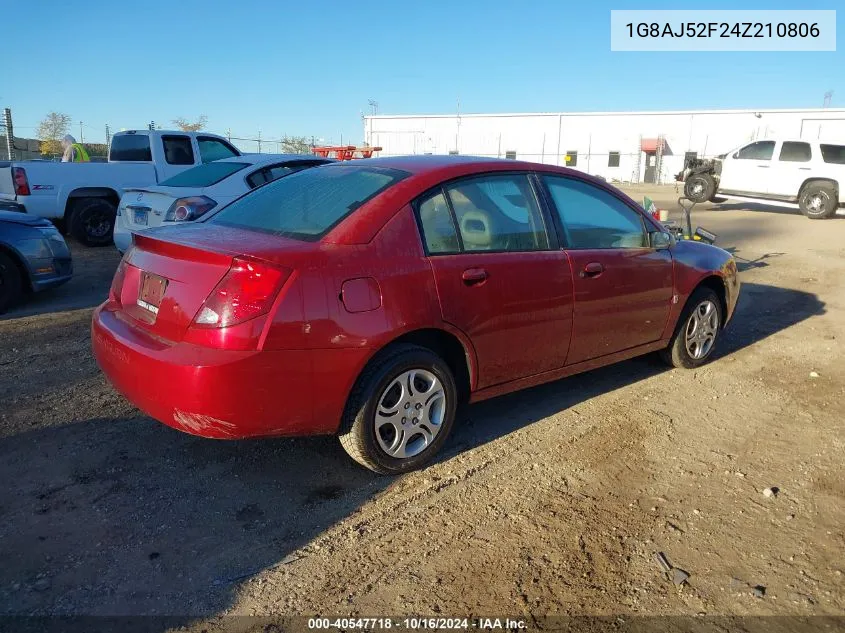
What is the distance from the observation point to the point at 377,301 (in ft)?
10.2

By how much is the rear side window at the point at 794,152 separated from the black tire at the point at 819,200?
0.74 meters

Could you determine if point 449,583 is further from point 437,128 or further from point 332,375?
point 437,128

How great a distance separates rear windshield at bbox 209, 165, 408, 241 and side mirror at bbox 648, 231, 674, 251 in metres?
1.96

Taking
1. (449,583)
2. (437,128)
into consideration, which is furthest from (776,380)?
(437,128)

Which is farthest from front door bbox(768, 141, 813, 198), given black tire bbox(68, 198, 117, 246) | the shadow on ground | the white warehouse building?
the white warehouse building

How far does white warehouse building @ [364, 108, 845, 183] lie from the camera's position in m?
41.1

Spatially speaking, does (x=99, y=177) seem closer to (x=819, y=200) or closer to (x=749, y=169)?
(x=749, y=169)

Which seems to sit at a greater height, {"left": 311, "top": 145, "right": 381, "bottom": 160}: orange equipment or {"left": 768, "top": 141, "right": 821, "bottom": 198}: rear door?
{"left": 311, "top": 145, "right": 381, "bottom": 160}: orange equipment

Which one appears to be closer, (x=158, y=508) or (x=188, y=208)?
(x=158, y=508)

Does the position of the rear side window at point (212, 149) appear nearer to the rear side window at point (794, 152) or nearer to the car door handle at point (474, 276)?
the car door handle at point (474, 276)

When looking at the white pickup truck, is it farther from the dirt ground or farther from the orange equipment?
the orange equipment

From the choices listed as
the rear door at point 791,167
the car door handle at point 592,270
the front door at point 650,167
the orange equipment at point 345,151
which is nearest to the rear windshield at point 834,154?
the rear door at point 791,167

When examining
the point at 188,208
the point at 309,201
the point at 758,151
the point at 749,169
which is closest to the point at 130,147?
the point at 188,208

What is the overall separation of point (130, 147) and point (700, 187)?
15274 mm
